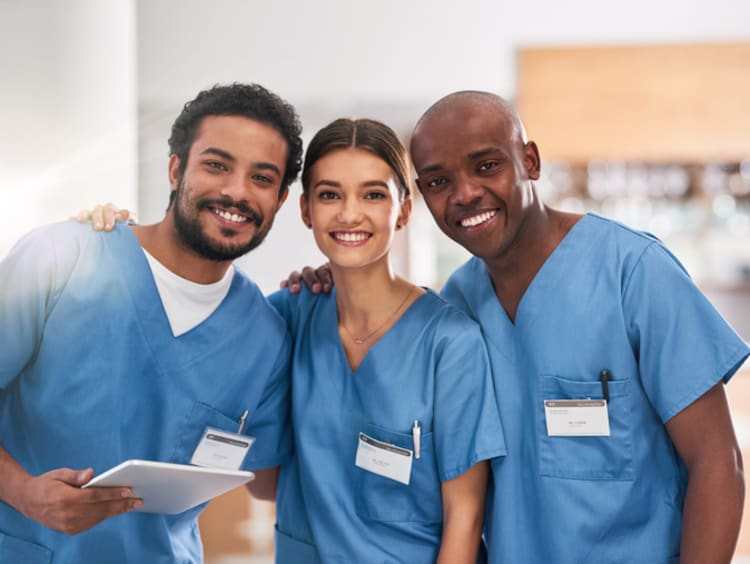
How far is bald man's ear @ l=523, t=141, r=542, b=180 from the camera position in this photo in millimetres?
1355

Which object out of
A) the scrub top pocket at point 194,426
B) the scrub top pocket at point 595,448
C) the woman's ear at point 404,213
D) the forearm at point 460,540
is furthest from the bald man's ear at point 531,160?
the scrub top pocket at point 194,426

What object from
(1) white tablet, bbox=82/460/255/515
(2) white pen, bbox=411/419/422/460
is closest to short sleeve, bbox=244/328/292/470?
(1) white tablet, bbox=82/460/255/515

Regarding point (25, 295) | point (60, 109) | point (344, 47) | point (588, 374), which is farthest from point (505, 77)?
point (25, 295)

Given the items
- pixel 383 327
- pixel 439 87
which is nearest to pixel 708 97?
pixel 439 87

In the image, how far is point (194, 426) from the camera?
133 cm

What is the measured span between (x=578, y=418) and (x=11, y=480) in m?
0.97

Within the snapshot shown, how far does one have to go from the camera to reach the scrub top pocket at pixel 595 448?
48.3 inches

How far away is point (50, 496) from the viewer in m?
1.08

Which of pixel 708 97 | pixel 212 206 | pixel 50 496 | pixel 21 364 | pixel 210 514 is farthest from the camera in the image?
pixel 708 97

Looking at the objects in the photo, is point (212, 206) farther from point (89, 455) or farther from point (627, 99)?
point (627, 99)

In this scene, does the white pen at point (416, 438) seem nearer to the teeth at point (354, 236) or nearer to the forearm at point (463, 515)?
the forearm at point (463, 515)

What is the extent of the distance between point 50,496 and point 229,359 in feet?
1.33

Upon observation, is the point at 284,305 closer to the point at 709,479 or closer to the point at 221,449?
the point at 221,449

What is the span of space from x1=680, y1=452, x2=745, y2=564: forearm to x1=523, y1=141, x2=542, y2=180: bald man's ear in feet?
1.97
